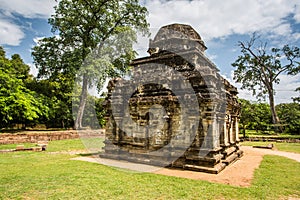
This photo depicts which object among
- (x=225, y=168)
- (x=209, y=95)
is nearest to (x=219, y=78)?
(x=209, y=95)

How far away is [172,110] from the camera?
8.20 m

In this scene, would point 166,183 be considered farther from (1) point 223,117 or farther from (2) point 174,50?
(2) point 174,50

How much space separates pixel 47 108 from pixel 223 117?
761 inches

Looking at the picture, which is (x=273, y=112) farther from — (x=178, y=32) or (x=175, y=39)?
(x=175, y=39)

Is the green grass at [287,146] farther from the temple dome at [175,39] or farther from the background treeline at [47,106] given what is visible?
the temple dome at [175,39]

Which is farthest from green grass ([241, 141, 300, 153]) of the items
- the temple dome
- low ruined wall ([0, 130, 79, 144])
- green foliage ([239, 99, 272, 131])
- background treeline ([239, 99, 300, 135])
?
low ruined wall ([0, 130, 79, 144])

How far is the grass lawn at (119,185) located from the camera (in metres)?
4.96

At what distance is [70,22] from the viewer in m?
21.0

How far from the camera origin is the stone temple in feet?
24.8

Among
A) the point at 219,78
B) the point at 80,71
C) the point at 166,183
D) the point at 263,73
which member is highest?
the point at 263,73

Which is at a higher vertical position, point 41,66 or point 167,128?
point 41,66

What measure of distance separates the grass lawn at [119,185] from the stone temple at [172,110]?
4.89ft

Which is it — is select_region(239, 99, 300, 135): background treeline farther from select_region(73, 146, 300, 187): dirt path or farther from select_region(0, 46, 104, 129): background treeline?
select_region(0, 46, 104, 129): background treeline

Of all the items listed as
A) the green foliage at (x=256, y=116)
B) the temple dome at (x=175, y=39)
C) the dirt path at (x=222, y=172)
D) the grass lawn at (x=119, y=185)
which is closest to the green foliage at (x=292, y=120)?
the green foliage at (x=256, y=116)
